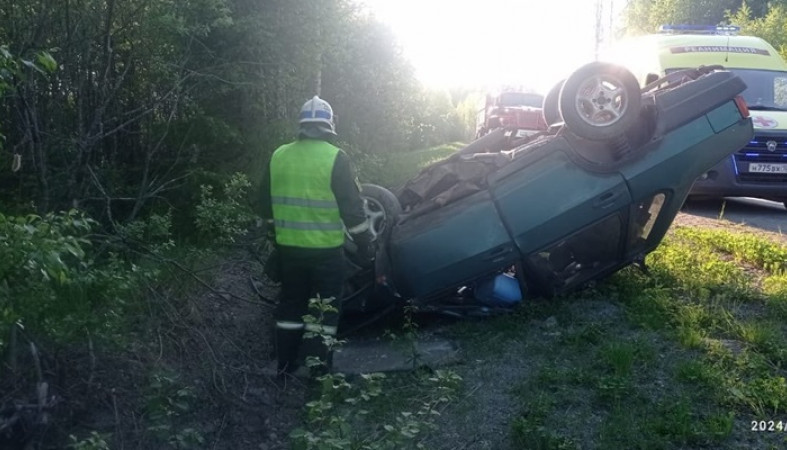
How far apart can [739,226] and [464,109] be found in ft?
86.5

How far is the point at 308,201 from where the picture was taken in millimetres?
5602

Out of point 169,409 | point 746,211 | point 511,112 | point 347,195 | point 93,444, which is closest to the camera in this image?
point 93,444

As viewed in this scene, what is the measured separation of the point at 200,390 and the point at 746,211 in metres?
9.97

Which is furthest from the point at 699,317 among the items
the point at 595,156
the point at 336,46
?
the point at 336,46

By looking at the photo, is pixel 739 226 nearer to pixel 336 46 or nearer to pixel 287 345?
pixel 336 46

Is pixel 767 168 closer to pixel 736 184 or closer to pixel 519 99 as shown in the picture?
pixel 736 184

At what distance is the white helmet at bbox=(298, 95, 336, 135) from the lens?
570 cm

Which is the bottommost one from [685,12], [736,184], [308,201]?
[736,184]

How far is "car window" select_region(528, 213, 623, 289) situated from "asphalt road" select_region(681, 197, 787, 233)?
4373 mm

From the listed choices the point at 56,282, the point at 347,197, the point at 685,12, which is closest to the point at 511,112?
the point at 347,197

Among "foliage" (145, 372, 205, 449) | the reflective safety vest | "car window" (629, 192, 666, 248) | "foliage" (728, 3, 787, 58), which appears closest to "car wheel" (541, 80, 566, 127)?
"car window" (629, 192, 666, 248)

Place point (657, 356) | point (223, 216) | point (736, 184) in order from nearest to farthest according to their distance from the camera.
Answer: point (657, 356)
point (223, 216)
point (736, 184)

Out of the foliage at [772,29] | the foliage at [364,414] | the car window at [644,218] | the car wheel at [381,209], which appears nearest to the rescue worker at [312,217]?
the foliage at [364,414]

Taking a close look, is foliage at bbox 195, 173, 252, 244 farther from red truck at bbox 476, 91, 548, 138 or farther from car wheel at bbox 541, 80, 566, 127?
red truck at bbox 476, 91, 548, 138
